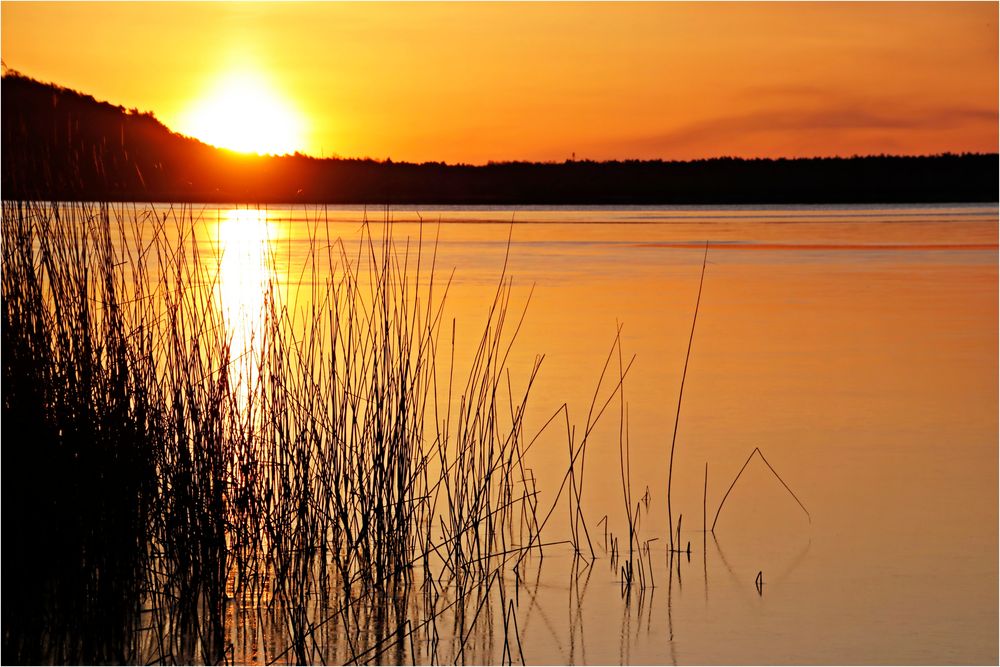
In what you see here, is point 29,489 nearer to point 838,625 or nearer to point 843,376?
point 838,625

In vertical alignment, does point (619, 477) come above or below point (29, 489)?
below

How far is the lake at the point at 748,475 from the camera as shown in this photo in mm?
3703

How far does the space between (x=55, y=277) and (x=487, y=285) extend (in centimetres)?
1023

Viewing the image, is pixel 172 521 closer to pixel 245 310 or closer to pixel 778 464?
pixel 778 464

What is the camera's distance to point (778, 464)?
18.9 feet

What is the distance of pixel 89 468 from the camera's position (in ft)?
11.2

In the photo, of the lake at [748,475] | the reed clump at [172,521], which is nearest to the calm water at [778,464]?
the lake at [748,475]

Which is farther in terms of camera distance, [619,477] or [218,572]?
[619,477]

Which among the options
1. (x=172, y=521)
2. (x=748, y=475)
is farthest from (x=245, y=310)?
(x=172, y=521)

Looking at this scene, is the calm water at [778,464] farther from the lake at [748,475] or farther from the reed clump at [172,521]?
the reed clump at [172,521]

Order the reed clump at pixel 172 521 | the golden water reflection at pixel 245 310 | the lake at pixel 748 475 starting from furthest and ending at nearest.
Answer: the golden water reflection at pixel 245 310 < the lake at pixel 748 475 < the reed clump at pixel 172 521

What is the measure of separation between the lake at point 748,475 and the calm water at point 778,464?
1 centimetres

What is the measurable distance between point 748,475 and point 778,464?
1.04 ft

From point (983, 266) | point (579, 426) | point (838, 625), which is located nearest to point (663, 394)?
point (579, 426)
